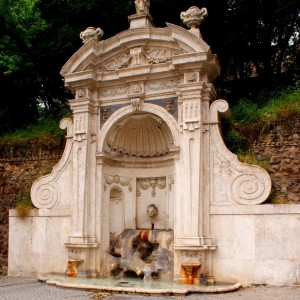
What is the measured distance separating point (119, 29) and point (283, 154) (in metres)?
8.48

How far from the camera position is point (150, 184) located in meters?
12.8

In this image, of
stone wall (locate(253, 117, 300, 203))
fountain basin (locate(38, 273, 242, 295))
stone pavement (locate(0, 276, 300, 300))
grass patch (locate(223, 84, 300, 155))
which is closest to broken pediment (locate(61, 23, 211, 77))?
grass patch (locate(223, 84, 300, 155))

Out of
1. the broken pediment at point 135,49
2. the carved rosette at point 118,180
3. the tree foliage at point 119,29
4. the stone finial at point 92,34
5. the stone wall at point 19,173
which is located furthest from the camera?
the tree foliage at point 119,29

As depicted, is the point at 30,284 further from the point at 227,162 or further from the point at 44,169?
the point at 227,162

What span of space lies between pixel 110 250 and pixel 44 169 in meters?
3.28

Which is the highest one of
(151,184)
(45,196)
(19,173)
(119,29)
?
(119,29)

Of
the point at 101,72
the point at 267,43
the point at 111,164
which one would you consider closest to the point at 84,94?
the point at 101,72

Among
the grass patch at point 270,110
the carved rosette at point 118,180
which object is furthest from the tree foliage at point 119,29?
the carved rosette at point 118,180

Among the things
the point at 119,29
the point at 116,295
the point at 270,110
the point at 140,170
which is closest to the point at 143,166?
the point at 140,170

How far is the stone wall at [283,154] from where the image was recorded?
35.0ft

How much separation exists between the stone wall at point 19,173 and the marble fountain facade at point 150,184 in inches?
35.8

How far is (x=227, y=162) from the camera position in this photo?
1068cm

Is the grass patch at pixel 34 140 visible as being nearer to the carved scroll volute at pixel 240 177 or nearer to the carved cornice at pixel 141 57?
the carved cornice at pixel 141 57

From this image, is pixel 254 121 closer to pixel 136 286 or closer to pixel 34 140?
pixel 136 286
